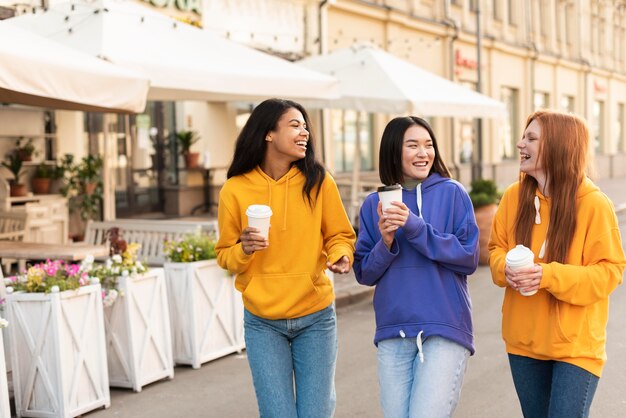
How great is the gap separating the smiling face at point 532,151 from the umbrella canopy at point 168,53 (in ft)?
14.6

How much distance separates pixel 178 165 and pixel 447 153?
1050 centimetres

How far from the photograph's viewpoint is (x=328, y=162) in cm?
1883

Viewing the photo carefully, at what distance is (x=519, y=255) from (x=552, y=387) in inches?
20.7

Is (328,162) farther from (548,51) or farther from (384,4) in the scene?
(548,51)

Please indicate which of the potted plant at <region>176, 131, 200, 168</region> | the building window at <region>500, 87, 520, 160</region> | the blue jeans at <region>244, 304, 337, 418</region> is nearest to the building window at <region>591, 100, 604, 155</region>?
the building window at <region>500, 87, 520, 160</region>

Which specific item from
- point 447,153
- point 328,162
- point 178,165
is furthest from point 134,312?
point 447,153

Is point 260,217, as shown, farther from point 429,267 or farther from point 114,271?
point 114,271

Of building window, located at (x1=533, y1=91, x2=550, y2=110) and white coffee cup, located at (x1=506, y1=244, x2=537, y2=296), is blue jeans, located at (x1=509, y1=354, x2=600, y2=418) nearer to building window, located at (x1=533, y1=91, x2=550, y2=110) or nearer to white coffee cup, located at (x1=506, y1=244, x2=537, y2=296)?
white coffee cup, located at (x1=506, y1=244, x2=537, y2=296)

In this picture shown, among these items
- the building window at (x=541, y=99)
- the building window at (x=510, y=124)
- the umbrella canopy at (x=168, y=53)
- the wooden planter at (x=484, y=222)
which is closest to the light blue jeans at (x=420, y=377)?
the umbrella canopy at (x=168, y=53)

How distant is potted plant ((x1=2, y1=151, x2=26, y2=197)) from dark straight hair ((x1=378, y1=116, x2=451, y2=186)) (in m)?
8.46

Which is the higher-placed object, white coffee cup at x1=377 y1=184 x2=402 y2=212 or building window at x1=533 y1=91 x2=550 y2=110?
building window at x1=533 y1=91 x2=550 y2=110

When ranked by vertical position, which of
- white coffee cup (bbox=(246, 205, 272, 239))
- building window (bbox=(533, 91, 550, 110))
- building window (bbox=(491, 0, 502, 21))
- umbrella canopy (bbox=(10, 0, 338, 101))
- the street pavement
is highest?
building window (bbox=(491, 0, 502, 21))

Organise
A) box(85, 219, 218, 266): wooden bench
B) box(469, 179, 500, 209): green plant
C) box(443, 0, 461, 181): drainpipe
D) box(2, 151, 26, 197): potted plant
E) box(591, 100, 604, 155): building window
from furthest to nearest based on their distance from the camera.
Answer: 1. box(591, 100, 604, 155): building window
2. box(443, 0, 461, 181): drainpipe
3. box(469, 179, 500, 209): green plant
4. box(2, 151, 26, 197): potted plant
5. box(85, 219, 218, 266): wooden bench

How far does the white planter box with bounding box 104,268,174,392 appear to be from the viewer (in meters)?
6.07
